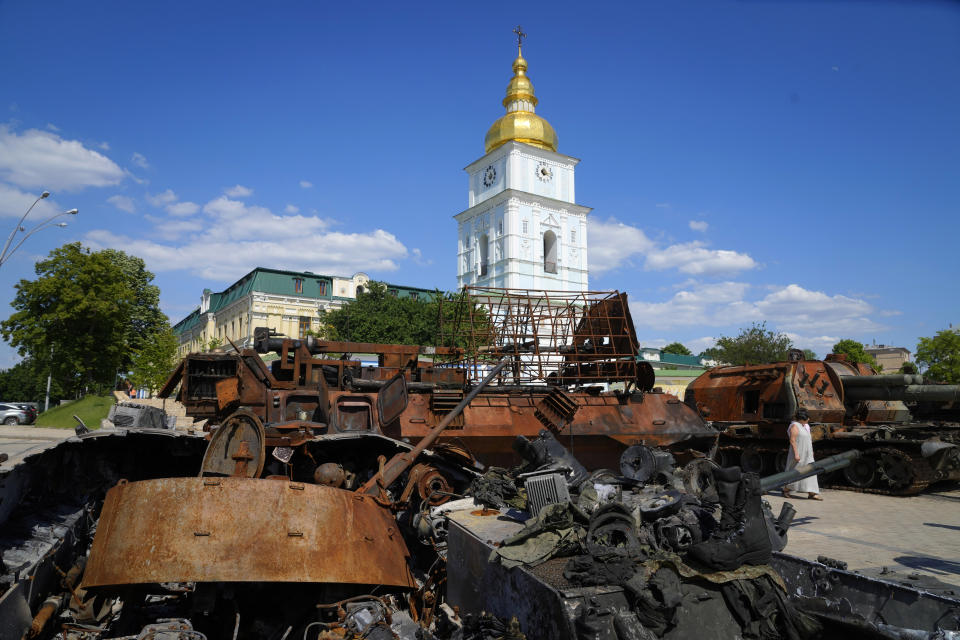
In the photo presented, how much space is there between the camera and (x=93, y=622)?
5.15 m

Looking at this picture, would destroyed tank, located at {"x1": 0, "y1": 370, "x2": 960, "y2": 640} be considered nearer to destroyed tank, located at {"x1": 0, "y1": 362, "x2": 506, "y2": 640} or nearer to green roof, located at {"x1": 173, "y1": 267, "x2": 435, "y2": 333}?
destroyed tank, located at {"x1": 0, "y1": 362, "x2": 506, "y2": 640}

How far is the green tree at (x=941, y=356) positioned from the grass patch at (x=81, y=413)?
A: 46523 millimetres

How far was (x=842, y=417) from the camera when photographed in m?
14.4

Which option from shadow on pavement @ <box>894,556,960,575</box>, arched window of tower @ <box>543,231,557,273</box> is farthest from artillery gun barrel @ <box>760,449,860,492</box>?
arched window of tower @ <box>543,231,557,273</box>

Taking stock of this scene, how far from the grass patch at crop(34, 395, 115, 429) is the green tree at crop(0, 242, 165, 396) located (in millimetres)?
2567

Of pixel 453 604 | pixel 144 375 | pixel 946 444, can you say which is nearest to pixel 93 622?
pixel 453 604

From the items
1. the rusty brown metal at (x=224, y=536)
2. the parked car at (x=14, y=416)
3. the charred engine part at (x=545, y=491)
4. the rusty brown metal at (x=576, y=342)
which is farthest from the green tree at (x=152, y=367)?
the charred engine part at (x=545, y=491)

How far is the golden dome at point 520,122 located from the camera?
5131 centimetres

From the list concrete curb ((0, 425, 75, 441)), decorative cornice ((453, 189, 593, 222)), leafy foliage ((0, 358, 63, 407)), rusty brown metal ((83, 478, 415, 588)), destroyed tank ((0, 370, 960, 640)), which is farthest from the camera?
leafy foliage ((0, 358, 63, 407))

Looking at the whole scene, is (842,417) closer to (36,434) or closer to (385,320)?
(36,434)

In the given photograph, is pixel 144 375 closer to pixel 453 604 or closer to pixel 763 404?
pixel 763 404

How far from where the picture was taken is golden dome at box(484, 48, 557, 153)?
51.3 meters

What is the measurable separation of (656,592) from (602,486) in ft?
6.70

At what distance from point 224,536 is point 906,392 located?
14.6 metres
